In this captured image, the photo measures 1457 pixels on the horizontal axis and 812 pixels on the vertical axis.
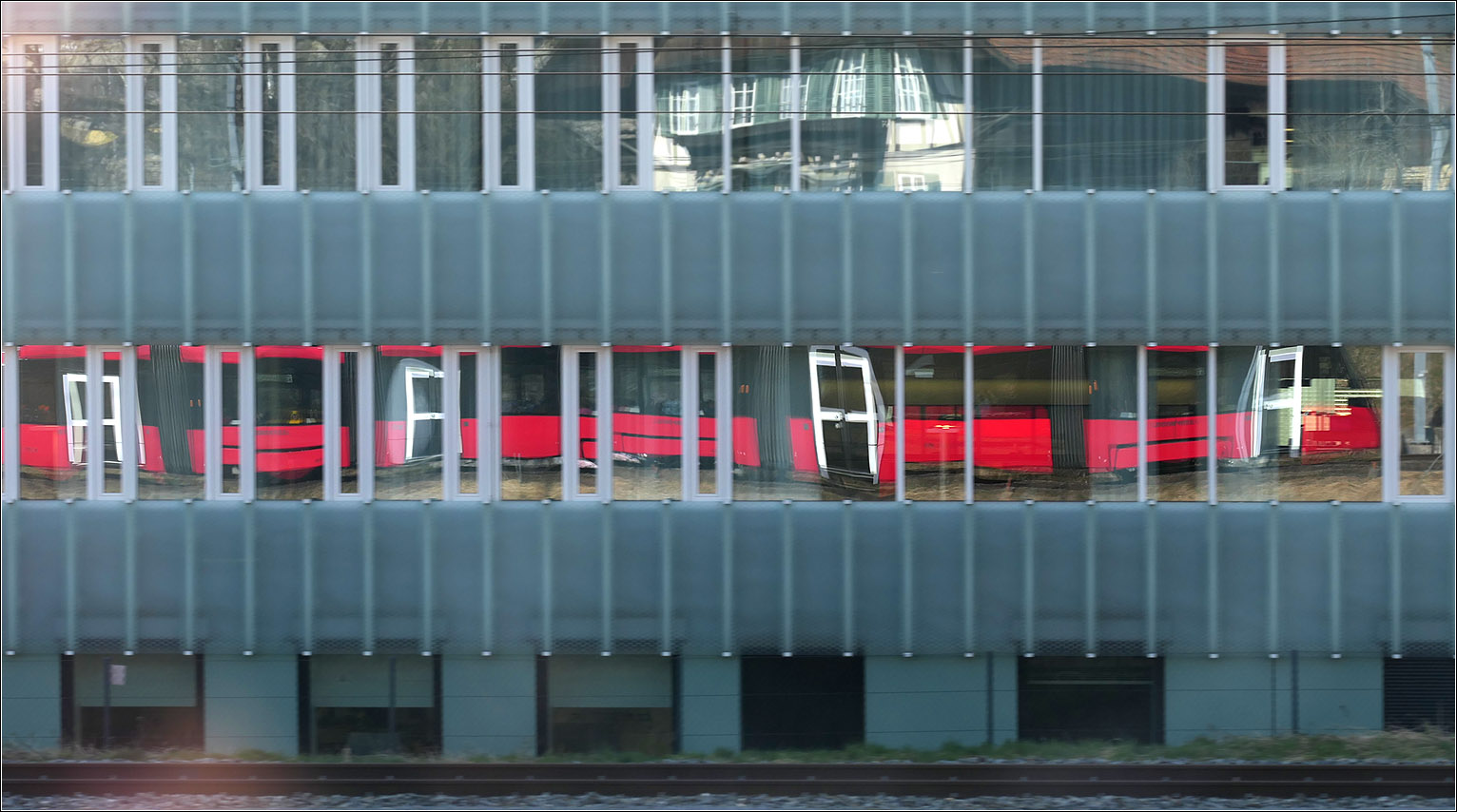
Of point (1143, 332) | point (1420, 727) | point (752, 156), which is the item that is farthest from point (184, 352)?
point (1420, 727)

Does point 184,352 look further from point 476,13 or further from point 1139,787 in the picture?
point 1139,787

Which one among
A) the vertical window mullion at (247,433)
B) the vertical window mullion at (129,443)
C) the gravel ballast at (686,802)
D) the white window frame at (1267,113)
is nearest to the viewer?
the gravel ballast at (686,802)

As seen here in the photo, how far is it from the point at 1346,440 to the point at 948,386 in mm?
3850

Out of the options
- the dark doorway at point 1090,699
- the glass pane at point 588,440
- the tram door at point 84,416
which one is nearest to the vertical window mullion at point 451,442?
the glass pane at point 588,440

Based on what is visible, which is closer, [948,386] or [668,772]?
[668,772]

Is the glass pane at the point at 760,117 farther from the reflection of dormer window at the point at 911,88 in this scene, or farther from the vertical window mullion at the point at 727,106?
the reflection of dormer window at the point at 911,88

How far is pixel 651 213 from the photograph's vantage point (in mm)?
10438

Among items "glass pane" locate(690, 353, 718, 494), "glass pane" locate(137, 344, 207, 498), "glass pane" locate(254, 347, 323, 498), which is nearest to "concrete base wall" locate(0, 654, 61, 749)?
"glass pane" locate(137, 344, 207, 498)

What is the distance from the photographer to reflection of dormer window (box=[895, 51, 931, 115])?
10.5 m

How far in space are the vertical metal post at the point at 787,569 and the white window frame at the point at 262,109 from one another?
5718 mm

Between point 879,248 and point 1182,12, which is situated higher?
point 1182,12

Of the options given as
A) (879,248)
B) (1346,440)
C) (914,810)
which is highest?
(879,248)

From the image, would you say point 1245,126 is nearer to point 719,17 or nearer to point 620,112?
point 719,17

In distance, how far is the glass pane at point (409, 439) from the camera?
35.1 feet
